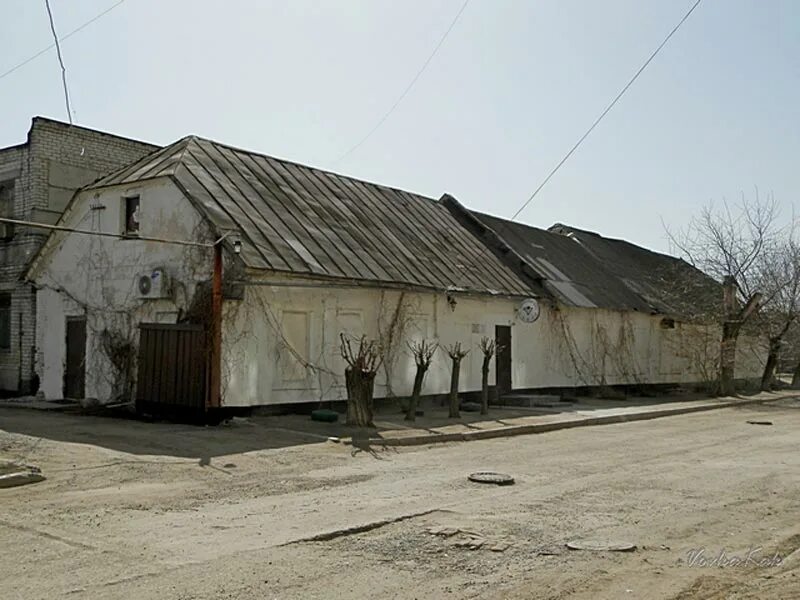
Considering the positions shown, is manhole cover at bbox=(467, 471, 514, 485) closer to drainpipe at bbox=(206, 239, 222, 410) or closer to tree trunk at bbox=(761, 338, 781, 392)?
drainpipe at bbox=(206, 239, 222, 410)

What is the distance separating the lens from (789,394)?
1271 inches

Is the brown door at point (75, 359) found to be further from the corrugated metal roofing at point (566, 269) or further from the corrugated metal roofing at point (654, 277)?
the corrugated metal roofing at point (654, 277)

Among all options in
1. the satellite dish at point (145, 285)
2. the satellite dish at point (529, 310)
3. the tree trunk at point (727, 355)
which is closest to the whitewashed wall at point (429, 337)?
the satellite dish at point (529, 310)

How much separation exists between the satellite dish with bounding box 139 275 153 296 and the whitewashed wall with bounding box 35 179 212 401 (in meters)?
0.21

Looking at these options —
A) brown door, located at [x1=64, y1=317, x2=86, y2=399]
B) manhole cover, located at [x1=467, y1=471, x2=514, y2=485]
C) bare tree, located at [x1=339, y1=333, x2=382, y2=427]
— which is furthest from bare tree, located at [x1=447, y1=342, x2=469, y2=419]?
brown door, located at [x1=64, y1=317, x2=86, y2=399]

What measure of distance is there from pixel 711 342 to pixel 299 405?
19992 millimetres

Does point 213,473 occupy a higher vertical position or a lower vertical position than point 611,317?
lower

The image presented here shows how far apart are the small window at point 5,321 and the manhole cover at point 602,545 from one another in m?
18.8

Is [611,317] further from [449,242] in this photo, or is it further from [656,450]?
[656,450]

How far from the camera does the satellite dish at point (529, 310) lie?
23.5 metres

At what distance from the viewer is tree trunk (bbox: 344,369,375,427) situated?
1584cm

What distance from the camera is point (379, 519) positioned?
27.3 feet

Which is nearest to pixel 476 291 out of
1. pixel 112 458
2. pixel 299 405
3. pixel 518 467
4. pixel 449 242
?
pixel 449 242

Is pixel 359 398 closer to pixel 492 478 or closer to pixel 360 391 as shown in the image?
pixel 360 391
